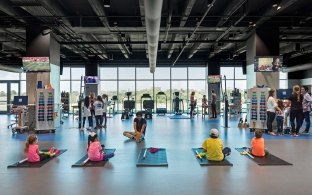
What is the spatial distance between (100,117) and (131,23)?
13.0 feet

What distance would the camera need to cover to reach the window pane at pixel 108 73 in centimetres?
2484

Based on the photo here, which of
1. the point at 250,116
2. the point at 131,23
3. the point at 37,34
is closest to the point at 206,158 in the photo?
the point at 250,116

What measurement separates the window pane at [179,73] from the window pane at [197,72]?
44 cm

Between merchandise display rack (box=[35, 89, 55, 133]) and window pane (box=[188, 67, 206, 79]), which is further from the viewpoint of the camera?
window pane (box=[188, 67, 206, 79])

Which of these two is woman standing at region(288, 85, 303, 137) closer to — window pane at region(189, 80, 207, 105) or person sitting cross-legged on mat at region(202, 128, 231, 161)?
person sitting cross-legged on mat at region(202, 128, 231, 161)

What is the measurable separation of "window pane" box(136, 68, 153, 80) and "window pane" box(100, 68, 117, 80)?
5.92 feet

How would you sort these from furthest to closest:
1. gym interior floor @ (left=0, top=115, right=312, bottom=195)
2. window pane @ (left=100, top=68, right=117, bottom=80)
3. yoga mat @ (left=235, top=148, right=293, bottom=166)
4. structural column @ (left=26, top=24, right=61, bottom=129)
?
window pane @ (left=100, top=68, right=117, bottom=80) < structural column @ (left=26, top=24, right=61, bottom=129) < yoga mat @ (left=235, top=148, right=293, bottom=166) < gym interior floor @ (left=0, top=115, right=312, bottom=195)

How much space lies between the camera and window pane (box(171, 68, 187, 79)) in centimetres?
2508

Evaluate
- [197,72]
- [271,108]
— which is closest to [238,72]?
[197,72]

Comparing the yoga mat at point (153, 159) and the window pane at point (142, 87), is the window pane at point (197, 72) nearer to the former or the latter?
the window pane at point (142, 87)

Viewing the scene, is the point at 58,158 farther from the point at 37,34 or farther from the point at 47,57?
the point at 37,34

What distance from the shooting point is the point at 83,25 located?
41.0 ft

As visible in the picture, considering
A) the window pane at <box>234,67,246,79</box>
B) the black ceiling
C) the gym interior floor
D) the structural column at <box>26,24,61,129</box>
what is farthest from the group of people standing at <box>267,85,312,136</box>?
the window pane at <box>234,67,246,79</box>

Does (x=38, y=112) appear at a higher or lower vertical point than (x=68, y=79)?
lower
